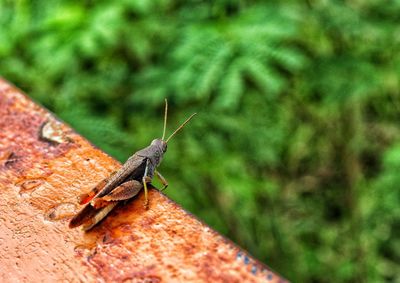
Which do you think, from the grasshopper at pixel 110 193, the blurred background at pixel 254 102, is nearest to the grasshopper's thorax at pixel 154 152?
the grasshopper at pixel 110 193

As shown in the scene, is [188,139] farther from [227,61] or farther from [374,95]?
[374,95]

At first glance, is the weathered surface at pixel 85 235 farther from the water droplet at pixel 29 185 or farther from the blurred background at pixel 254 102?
the blurred background at pixel 254 102

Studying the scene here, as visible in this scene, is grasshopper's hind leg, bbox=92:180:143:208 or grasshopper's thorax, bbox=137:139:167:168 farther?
grasshopper's thorax, bbox=137:139:167:168

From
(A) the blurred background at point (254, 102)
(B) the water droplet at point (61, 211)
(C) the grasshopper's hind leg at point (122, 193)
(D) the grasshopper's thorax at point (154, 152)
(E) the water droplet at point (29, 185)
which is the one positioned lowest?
(A) the blurred background at point (254, 102)

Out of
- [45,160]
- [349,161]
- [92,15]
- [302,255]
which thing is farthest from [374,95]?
[45,160]

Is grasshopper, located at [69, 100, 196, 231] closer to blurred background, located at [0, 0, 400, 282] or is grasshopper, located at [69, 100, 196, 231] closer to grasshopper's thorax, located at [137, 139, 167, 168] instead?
grasshopper's thorax, located at [137, 139, 167, 168]

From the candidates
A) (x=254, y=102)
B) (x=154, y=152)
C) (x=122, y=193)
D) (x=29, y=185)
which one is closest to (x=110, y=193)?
(x=122, y=193)

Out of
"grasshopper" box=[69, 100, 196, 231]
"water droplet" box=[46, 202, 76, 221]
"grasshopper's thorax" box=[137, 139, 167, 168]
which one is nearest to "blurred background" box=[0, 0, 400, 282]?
"grasshopper's thorax" box=[137, 139, 167, 168]
